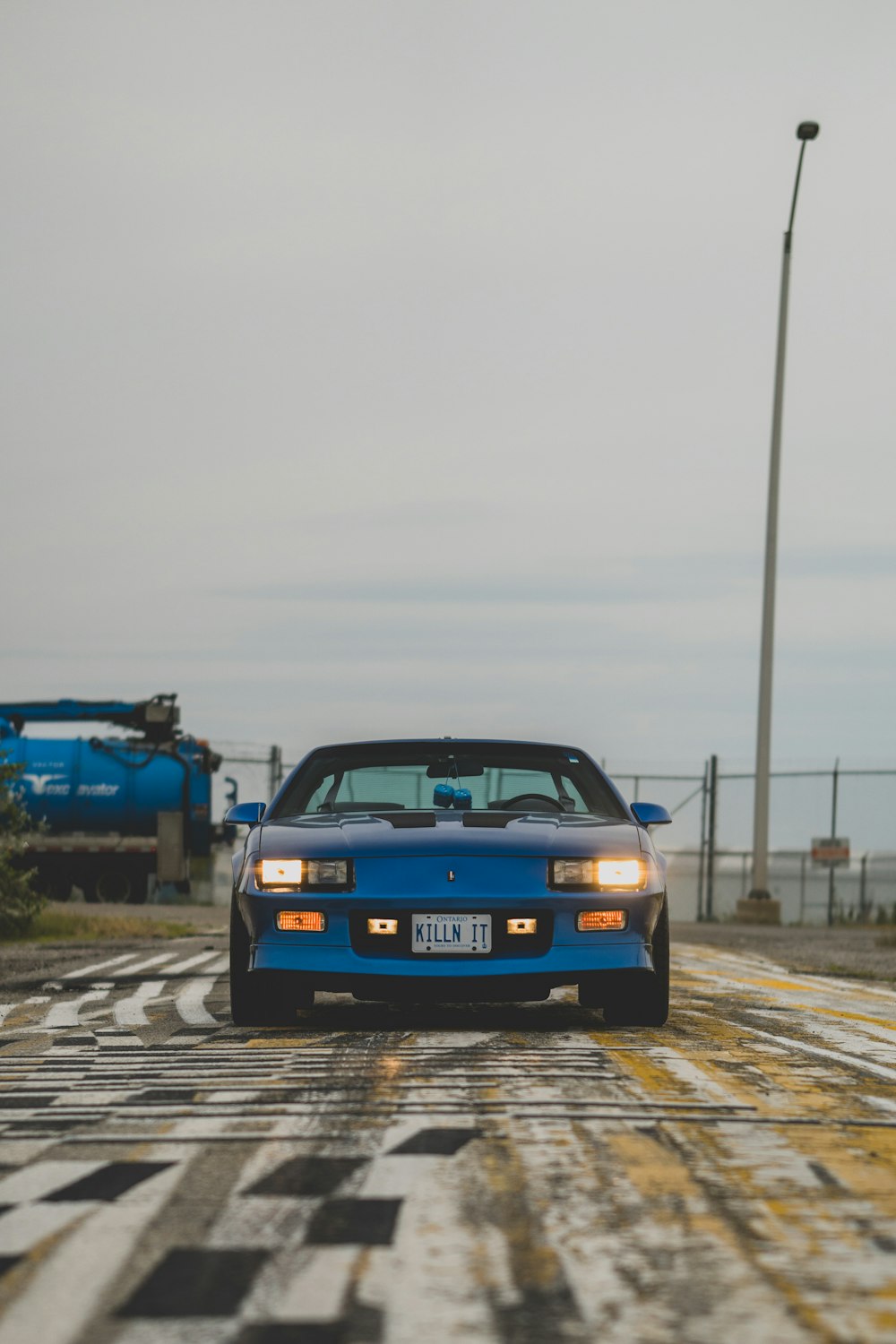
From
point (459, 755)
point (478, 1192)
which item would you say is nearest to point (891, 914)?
point (459, 755)

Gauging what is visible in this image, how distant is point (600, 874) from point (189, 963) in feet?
20.7

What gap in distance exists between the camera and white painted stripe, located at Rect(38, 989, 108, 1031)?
26.9 ft

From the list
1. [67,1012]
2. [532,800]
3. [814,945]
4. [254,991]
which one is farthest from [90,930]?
[254,991]

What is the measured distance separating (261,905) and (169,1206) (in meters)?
3.51

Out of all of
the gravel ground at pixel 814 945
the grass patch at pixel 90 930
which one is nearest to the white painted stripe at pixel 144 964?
the grass patch at pixel 90 930

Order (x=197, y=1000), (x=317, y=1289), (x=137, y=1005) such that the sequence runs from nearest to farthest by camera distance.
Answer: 1. (x=317, y=1289)
2. (x=137, y=1005)
3. (x=197, y=1000)

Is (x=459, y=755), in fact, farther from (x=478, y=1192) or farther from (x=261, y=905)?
(x=478, y=1192)

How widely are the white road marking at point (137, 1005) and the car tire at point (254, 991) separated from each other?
62 cm

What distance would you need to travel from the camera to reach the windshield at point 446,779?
8641mm

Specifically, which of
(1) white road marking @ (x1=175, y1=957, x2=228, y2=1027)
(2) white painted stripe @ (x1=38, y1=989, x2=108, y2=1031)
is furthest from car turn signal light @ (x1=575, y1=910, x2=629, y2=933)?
(2) white painted stripe @ (x1=38, y1=989, x2=108, y2=1031)

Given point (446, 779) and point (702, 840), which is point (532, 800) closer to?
point (446, 779)

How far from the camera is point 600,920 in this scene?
7.41m

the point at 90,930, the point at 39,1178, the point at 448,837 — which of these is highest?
the point at 448,837

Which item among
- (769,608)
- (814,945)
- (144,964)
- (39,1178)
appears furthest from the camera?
(769,608)
